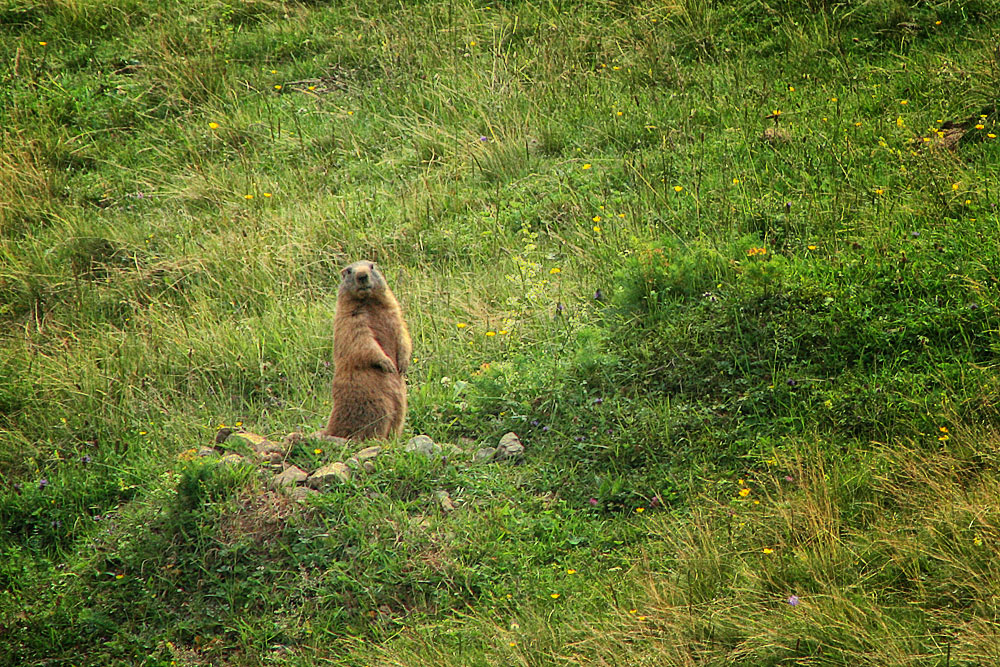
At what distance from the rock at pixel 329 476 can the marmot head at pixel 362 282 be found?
4.18 ft

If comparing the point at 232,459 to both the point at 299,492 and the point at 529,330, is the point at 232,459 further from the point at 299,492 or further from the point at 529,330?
the point at 529,330

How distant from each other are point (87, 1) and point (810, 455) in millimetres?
10925

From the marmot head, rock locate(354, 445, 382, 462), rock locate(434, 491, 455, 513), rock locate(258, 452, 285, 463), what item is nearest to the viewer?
rock locate(434, 491, 455, 513)

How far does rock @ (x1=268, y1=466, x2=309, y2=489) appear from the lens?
5562 mm

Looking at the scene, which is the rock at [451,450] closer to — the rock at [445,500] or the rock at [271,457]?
the rock at [445,500]

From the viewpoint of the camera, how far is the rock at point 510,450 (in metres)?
5.75

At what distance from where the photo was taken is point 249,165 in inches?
374

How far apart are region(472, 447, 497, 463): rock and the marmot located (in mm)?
559

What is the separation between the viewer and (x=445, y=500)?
5395mm

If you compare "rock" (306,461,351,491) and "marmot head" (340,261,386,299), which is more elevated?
"marmot head" (340,261,386,299)

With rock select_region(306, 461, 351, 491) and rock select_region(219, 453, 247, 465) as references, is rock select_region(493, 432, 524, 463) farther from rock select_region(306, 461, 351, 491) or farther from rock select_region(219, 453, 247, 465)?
rock select_region(219, 453, 247, 465)

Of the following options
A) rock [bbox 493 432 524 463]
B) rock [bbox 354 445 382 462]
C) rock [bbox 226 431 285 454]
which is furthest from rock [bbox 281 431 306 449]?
rock [bbox 493 432 524 463]

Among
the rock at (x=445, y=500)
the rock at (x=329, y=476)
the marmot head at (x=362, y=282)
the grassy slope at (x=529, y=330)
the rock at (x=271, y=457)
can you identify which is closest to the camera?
the grassy slope at (x=529, y=330)

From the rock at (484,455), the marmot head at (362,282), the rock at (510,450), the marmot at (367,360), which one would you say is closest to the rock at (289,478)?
the marmot at (367,360)
